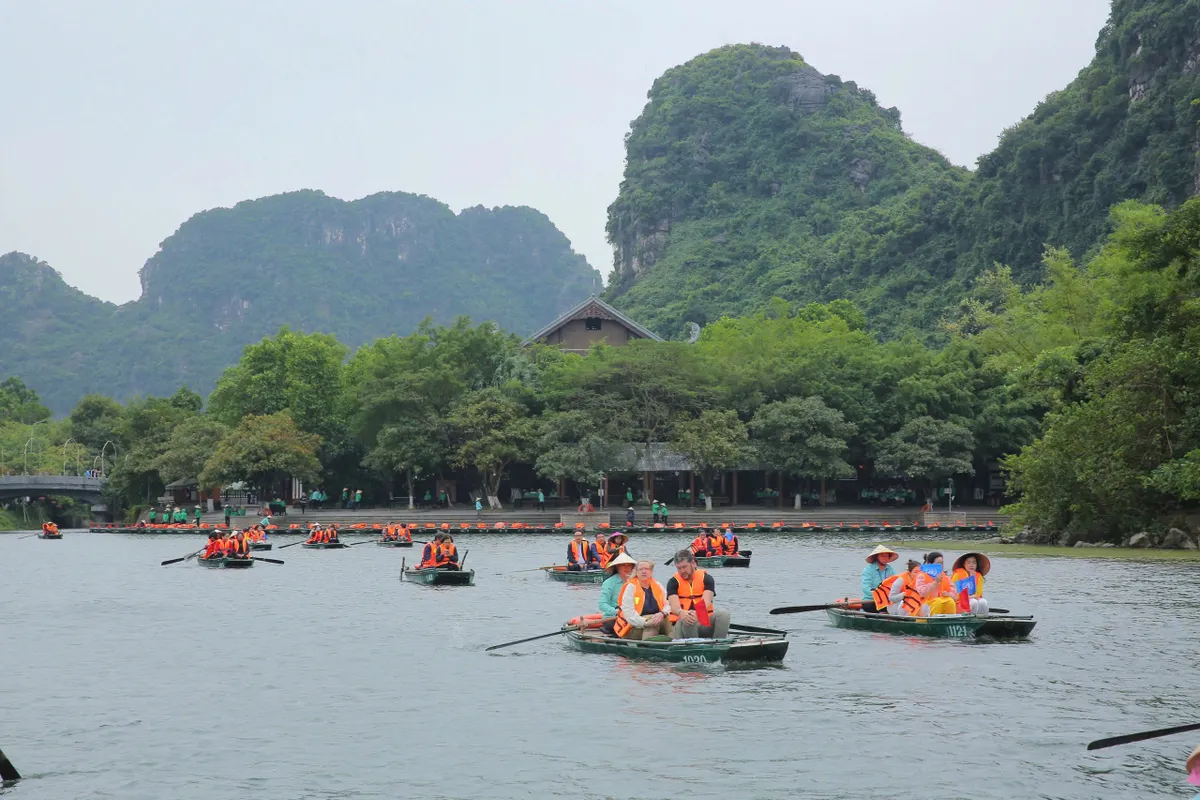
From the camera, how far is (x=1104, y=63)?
333 ft

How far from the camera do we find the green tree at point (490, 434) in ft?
229

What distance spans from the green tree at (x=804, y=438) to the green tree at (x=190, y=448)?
3037 cm

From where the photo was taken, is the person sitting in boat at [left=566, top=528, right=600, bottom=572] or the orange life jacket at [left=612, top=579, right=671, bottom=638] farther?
the person sitting in boat at [left=566, top=528, right=600, bottom=572]

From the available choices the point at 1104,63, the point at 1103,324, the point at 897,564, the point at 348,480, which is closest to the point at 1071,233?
the point at 1104,63

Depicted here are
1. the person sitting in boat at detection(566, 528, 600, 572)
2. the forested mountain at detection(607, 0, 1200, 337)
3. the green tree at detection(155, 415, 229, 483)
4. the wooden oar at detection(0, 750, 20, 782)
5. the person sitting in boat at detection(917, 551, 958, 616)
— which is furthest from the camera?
the forested mountain at detection(607, 0, 1200, 337)

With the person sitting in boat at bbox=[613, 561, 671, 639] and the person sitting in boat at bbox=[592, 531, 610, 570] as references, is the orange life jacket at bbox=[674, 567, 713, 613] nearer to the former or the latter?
the person sitting in boat at bbox=[613, 561, 671, 639]

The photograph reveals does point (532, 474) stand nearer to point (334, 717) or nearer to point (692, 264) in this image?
point (334, 717)

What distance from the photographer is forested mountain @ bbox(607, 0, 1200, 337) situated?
93.9 metres

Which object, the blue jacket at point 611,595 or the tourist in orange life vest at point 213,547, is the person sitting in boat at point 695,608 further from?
the tourist in orange life vest at point 213,547

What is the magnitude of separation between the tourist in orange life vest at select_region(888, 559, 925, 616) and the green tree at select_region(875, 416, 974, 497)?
4491cm

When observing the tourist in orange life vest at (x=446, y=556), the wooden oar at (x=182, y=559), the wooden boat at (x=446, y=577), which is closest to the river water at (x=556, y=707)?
the wooden boat at (x=446, y=577)

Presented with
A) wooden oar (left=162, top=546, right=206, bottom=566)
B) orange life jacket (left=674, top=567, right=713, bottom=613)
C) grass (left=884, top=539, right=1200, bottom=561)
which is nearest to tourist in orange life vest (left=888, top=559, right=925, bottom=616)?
orange life jacket (left=674, top=567, right=713, bottom=613)

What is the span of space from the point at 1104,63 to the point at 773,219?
52.4 metres

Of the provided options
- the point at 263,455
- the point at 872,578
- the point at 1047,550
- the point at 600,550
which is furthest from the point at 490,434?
the point at 872,578
